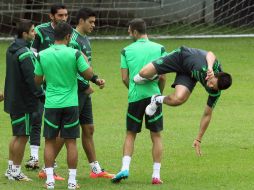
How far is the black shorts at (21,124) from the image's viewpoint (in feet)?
33.4

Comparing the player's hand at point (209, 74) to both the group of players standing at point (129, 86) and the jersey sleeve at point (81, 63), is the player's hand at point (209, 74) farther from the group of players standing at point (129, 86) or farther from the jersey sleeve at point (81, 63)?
the jersey sleeve at point (81, 63)

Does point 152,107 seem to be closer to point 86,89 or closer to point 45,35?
point 86,89

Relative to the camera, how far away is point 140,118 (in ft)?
33.7

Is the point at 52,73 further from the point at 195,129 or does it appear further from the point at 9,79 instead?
the point at 195,129

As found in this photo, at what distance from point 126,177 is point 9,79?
6.16 feet

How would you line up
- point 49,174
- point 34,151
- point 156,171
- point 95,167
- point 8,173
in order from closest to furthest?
point 49,174, point 156,171, point 8,173, point 95,167, point 34,151

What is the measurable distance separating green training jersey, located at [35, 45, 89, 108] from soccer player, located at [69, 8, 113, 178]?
51 cm

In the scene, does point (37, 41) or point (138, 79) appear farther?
point (37, 41)

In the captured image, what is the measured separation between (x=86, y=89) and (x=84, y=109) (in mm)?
318

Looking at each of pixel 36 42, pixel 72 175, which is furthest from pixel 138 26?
pixel 72 175

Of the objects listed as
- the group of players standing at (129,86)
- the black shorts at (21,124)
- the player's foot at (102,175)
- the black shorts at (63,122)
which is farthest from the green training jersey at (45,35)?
the player's foot at (102,175)

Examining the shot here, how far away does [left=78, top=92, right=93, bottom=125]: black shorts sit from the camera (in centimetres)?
1028

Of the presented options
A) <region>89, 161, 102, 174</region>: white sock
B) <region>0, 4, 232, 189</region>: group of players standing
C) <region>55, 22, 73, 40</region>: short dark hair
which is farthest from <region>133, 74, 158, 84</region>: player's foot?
<region>89, 161, 102, 174</region>: white sock

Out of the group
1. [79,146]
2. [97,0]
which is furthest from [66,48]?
[97,0]
